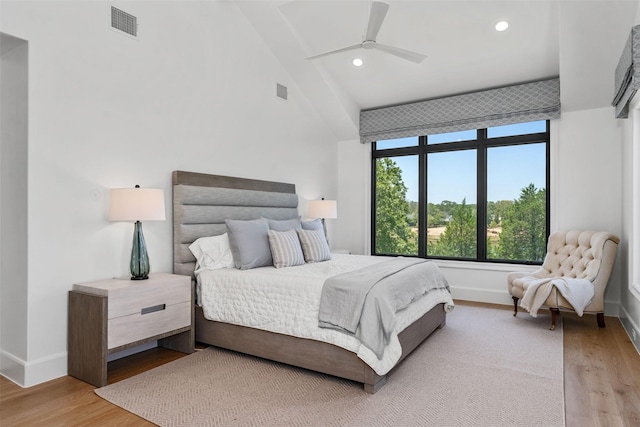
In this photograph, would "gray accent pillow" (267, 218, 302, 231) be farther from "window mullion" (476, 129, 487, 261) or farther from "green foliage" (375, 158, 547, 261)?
"window mullion" (476, 129, 487, 261)

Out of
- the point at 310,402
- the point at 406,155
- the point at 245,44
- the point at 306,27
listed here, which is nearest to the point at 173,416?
the point at 310,402

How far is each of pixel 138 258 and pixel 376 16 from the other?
8.75ft

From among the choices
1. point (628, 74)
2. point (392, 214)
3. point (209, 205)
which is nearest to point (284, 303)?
point (209, 205)

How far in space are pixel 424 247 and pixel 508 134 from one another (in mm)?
1914

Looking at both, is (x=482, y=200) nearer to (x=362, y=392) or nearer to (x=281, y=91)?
(x=281, y=91)

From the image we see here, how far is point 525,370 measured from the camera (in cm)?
294

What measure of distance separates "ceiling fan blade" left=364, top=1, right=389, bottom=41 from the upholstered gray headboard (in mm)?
2011

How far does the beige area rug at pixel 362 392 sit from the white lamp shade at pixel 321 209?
7.97ft

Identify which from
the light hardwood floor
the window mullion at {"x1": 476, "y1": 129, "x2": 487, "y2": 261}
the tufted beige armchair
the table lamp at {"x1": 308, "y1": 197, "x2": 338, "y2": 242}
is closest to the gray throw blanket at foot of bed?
the light hardwood floor

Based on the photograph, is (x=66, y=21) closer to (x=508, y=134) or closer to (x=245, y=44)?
(x=245, y=44)

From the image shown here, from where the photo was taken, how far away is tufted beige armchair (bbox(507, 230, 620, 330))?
3971 mm

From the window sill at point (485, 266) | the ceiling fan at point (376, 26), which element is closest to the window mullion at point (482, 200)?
the window sill at point (485, 266)

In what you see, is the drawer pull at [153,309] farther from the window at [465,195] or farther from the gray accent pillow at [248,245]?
the window at [465,195]

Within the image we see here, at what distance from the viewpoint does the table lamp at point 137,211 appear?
9.71 feet
